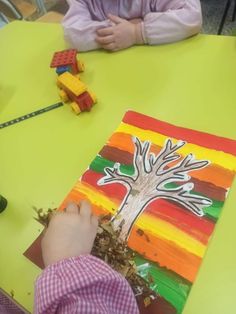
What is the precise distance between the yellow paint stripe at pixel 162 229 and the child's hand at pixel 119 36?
453 millimetres

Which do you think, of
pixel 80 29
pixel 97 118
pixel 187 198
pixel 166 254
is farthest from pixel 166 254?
pixel 80 29

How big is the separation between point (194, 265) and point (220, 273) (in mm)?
35

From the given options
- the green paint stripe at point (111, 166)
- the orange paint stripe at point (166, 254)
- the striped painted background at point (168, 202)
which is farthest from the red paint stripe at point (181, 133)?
the orange paint stripe at point (166, 254)

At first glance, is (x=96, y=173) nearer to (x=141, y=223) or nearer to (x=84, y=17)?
(x=141, y=223)

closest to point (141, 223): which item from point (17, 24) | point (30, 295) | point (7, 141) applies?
point (30, 295)

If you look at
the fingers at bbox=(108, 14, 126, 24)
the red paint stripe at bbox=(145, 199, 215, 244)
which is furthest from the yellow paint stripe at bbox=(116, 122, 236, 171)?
the fingers at bbox=(108, 14, 126, 24)

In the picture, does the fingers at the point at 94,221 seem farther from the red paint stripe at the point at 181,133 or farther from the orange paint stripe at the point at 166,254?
the red paint stripe at the point at 181,133

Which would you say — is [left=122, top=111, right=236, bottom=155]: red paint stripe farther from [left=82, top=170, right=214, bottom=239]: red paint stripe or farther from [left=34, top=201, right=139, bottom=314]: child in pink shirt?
[left=34, top=201, right=139, bottom=314]: child in pink shirt

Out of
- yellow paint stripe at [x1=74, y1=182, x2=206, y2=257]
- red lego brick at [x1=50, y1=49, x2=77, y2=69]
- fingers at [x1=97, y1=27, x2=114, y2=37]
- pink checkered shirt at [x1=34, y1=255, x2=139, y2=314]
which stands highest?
fingers at [x1=97, y1=27, x2=114, y2=37]

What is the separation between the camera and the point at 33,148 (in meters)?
0.65

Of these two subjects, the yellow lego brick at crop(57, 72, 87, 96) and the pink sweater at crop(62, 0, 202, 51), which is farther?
the pink sweater at crop(62, 0, 202, 51)

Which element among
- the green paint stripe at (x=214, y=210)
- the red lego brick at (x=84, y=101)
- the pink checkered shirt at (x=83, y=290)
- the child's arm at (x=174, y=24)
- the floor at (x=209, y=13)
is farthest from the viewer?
the floor at (x=209, y=13)

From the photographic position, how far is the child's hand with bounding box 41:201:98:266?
0.46m

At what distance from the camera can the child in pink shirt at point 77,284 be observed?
386 mm
